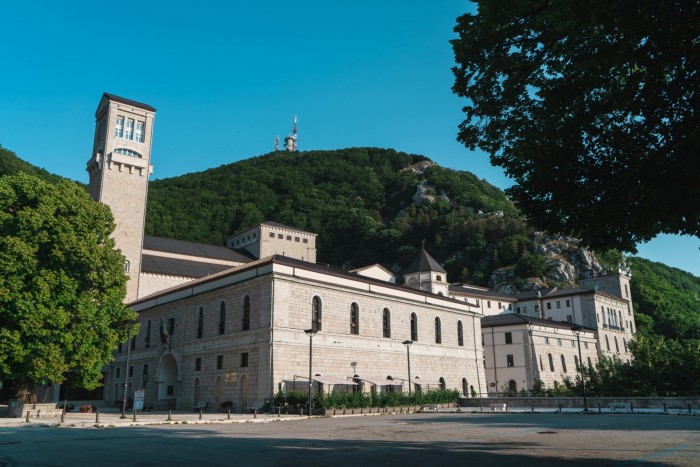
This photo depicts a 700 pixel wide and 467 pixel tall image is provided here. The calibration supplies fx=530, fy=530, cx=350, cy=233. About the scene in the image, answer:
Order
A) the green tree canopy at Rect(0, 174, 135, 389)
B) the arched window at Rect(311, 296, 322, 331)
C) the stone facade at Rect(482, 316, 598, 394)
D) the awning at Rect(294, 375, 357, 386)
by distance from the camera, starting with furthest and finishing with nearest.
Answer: the stone facade at Rect(482, 316, 598, 394), the arched window at Rect(311, 296, 322, 331), the awning at Rect(294, 375, 357, 386), the green tree canopy at Rect(0, 174, 135, 389)

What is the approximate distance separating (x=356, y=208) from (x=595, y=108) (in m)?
132

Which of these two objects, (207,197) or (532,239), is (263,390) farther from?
(207,197)

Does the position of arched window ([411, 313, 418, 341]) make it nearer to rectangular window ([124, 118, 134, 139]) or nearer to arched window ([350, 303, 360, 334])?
arched window ([350, 303, 360, 334])

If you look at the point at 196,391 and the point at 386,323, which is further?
the point at 386,323

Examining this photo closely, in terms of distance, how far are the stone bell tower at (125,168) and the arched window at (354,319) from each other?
26.8 meters

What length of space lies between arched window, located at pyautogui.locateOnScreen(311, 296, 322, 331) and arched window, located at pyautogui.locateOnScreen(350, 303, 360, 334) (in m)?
3.14

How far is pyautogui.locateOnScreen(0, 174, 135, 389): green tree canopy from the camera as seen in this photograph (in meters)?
26.6

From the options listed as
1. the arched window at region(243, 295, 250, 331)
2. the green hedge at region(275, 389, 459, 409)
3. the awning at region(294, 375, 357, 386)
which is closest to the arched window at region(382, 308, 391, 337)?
the green hedge at region(275, 389, 459, 409)

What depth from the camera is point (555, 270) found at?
333ft

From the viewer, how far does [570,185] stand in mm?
11164

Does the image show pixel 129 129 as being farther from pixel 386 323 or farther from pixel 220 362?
pixel 386 323

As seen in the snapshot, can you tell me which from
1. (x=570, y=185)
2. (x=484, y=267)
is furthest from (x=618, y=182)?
(x=484, y=267)

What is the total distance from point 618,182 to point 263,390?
25523mm


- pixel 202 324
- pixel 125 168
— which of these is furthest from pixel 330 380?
pixel 125 168
